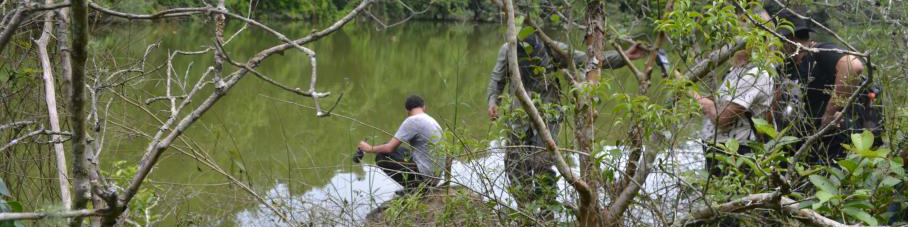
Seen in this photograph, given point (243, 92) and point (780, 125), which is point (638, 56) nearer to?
point (780, 125)

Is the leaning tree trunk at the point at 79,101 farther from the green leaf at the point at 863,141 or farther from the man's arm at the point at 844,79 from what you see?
the man's arm at the point at 844,79

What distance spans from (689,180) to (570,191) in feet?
1.82

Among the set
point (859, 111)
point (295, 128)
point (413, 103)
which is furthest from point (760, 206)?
point (295, 128)

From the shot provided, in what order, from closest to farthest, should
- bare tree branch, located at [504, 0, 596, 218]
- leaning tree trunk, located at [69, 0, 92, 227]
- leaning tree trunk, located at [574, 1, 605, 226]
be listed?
leaning tree trunk, located at [69, 0, 92, 227], bare tree branch, located at [504, 0, 596, 218], leaning tree trunk, located at [574, 1, 605, 226]

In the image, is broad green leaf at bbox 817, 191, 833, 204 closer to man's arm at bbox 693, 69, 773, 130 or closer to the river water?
the river water

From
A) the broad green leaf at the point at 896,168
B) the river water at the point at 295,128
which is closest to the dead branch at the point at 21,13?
the river water at the point at 295,128

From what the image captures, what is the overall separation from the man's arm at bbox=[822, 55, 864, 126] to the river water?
20.6 inches

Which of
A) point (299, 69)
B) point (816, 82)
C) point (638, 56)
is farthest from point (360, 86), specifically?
point (816, 82)

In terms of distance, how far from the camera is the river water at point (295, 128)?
3482mm

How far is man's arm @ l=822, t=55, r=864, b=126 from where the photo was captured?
308 cm

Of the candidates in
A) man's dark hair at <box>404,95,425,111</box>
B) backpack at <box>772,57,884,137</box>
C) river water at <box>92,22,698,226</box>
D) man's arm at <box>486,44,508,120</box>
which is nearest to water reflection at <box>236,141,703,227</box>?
river water at <box>92,22,698,226</box>

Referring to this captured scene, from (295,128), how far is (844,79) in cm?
652

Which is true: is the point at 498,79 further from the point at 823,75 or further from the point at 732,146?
the point at 732,146

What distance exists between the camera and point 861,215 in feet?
6.64
